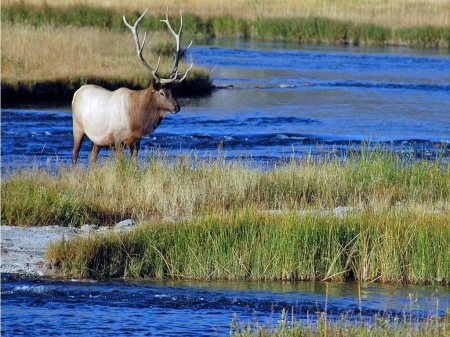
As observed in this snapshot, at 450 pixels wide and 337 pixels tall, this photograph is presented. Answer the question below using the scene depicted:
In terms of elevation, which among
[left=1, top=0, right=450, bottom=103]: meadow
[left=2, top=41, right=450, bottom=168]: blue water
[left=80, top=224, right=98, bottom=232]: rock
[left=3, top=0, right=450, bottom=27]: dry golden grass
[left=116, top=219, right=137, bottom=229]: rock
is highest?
[left=3, top=0, right=450, bottom=27]: dry golden grass

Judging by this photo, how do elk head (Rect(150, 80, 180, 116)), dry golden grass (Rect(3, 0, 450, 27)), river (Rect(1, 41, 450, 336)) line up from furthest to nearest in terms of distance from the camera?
dry golden grass (Rect(3, 0, 450, 27))
elk head (Rect(150, 80, 180, 116))
river (Rect(1, 41, 450, 336))

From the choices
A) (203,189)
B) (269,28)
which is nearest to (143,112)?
(203,189)

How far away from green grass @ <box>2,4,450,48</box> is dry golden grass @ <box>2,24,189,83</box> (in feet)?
26.5

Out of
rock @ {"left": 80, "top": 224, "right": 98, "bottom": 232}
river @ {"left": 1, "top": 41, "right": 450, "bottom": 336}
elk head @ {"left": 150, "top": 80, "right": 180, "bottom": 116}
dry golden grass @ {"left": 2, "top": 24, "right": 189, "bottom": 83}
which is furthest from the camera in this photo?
dry golden grass @ {"left": 2, "top": 24, "right": 189, "bottom": 83}

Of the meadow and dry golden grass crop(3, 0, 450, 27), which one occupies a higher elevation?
dry golden grass crop(3, 0, 450, 27)

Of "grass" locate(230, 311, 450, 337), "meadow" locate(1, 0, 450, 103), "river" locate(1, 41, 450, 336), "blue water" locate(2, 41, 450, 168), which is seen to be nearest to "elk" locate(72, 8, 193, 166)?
"blue water" locate(2, 41, 450, 168)

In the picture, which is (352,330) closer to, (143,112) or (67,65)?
(143,112)

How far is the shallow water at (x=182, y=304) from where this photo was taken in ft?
24.6

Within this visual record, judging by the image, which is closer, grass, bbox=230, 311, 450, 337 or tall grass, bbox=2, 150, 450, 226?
grass, bbox=230, 311, 450, 337

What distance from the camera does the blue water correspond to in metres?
18.1

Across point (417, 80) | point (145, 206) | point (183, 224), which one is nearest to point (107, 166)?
point (145, 206)

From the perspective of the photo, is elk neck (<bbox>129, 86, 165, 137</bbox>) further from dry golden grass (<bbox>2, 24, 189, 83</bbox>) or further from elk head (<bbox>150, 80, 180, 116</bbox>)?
dry golden grass (<bbox>2, 24, 189, 83</bbox>)

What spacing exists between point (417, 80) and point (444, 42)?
12174 millimetres

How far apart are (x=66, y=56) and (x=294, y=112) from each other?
24.7 feet
